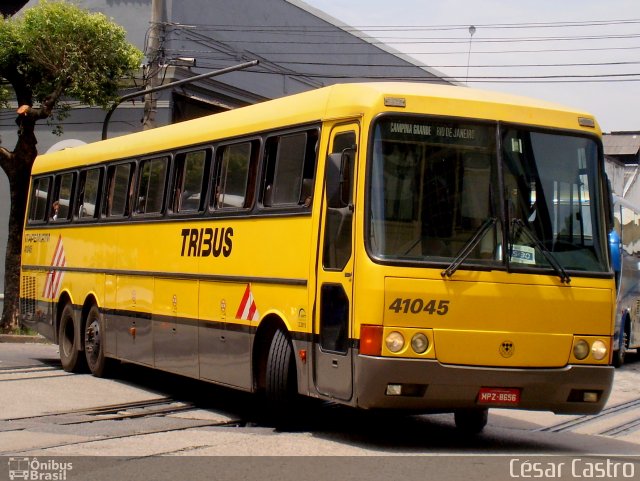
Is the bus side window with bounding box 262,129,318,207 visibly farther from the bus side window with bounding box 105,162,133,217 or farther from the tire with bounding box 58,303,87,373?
the tire with bounding box 58,303,87,373

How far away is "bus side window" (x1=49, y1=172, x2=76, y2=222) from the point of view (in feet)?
56.9

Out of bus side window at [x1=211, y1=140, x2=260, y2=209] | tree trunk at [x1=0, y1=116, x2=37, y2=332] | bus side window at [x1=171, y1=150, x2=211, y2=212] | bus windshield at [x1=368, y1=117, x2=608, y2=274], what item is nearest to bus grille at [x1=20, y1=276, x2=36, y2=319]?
tree trunk at [x1=0, y1=116, x2=37, y2=332]

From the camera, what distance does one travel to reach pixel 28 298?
18719 millimetres

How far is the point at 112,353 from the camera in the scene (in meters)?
15.3

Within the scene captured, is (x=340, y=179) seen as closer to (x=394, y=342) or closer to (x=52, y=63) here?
(x=394, y=342)

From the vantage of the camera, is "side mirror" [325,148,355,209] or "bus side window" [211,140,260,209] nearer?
"side mirror" [325,148,355,209]

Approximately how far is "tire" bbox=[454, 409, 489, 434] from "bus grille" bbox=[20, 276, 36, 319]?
9.20 meters

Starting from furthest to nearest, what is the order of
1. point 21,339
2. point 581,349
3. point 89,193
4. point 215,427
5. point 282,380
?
point 21,339
point 89,193
point 215,427
point 282,380
point 581,349

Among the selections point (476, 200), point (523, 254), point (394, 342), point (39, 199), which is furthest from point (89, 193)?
point (523, 254)

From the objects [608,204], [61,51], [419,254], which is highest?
[61,51]

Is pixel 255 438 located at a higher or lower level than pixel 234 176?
lower

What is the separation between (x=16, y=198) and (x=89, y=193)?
26.8 feet

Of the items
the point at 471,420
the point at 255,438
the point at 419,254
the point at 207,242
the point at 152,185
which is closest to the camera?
the point at 419,254

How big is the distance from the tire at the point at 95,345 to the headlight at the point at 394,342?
23.6ft
